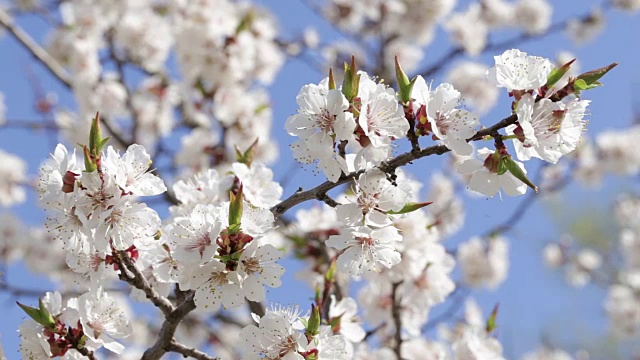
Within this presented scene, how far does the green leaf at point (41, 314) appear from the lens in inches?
66.1

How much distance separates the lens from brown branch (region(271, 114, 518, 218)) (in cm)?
154

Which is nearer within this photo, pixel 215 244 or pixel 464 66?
pixel 215 244

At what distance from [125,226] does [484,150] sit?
2.92 feet

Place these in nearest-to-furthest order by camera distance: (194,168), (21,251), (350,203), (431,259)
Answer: (350,203)
(431,259)
(194,168)
(21,251)

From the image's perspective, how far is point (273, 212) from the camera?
5.51 ft

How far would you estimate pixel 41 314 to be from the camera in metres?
1.69

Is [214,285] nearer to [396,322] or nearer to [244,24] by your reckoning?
[396,322]

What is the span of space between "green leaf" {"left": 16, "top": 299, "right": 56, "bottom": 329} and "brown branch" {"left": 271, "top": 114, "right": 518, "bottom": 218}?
631mm

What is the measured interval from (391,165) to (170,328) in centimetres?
70

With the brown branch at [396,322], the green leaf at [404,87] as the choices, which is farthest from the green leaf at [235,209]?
the brown branch at [396,322]

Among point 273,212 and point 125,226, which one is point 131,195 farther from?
point 273,212

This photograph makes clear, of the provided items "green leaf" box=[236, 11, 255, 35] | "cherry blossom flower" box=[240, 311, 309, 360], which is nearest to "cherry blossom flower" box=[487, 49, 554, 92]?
"cherry blossom flower" box=[240, 311, 309, 360]

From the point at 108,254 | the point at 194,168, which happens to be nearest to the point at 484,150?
the point at 108,254

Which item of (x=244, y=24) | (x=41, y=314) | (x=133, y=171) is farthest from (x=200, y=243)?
(x=244, y=24)
